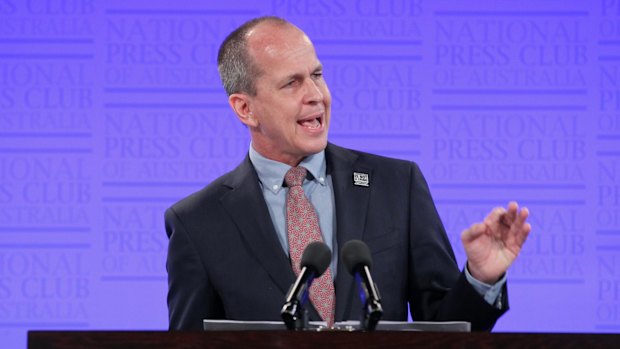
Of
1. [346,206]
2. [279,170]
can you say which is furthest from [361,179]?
[279,170]

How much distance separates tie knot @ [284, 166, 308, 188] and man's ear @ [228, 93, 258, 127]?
0.59ft

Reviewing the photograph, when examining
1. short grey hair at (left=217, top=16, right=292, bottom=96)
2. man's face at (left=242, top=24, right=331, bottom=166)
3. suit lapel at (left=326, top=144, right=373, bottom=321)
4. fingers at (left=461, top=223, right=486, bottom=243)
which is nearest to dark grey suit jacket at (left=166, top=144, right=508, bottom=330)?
suit lapel at (left=326, top=144, right=373, bottom=321)

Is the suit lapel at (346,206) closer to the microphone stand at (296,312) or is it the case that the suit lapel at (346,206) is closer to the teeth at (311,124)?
the teeth at (311,124)

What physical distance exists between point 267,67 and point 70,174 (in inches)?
65.8

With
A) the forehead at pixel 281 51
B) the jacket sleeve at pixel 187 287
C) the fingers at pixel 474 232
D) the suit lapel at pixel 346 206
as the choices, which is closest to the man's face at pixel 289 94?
the forehead at pixel 281 51

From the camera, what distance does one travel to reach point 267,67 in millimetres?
2916

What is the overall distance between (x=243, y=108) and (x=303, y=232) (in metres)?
0.45

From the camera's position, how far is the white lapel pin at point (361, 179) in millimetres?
2916

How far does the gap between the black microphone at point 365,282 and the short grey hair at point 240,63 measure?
102 centimetres

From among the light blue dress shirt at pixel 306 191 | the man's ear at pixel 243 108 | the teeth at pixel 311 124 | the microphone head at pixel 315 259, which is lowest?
the microphone head at pixel 315 259

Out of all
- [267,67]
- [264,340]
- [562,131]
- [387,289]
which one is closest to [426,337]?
[264,340]

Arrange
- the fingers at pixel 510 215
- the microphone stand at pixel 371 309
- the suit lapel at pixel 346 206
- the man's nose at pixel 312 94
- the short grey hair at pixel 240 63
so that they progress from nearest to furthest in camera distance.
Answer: the microphone stand at pixel 371 309 → the fingers at pixel 510 215 → the suit lapel at pixel 346 206 → the man's nose at pixel 312 94 → the short grey hair at pixel 240 63

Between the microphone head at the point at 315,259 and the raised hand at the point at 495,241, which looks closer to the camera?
the microphone head at the point at 315,259

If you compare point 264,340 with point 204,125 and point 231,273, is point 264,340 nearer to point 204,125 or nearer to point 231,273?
point 231,273
